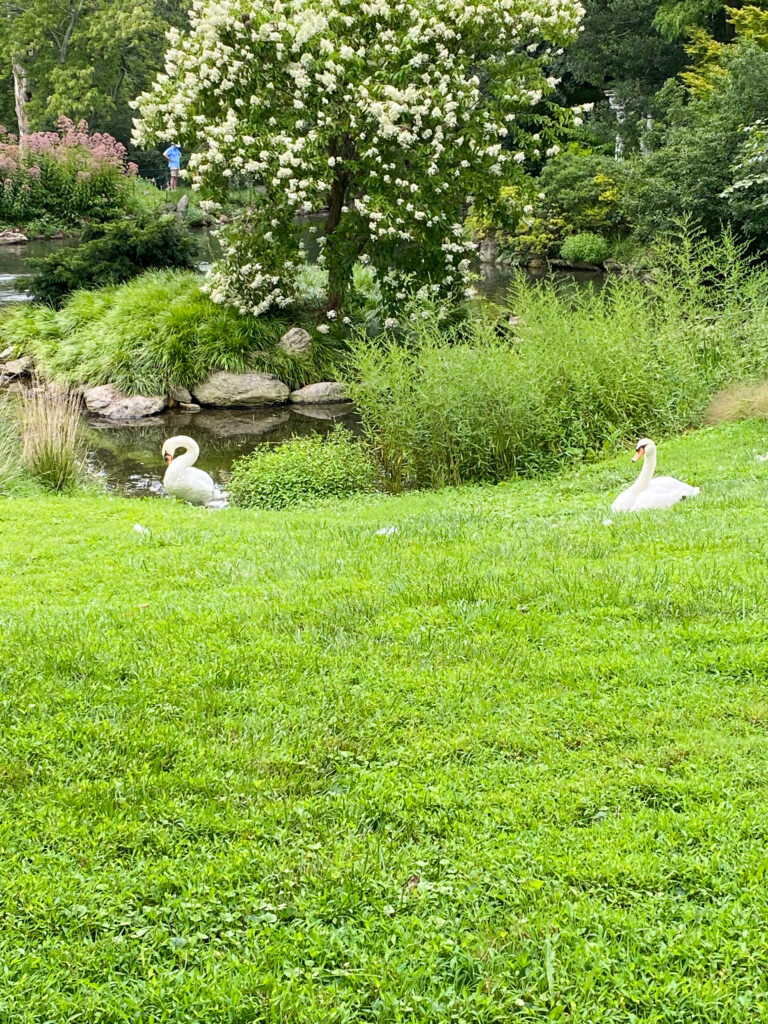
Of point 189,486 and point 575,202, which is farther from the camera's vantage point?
point 575,202

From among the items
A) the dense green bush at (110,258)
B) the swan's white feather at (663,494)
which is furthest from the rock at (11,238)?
the swan's white feather at (663,494)

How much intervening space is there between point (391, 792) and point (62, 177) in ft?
102

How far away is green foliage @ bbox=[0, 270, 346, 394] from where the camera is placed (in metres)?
14.3

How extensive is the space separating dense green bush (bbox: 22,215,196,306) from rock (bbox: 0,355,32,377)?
2647mm

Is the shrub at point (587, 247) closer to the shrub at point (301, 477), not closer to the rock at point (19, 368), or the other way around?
the rock at point (19, 368)

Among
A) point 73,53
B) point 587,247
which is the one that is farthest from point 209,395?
point 73,53

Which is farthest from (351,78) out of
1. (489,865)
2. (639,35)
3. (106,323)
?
(639,35)

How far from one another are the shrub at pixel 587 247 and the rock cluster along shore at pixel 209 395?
13492 millimetres

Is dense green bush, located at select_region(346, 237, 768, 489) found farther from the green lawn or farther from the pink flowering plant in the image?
the pink flowering plant

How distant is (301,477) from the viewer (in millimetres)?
9305

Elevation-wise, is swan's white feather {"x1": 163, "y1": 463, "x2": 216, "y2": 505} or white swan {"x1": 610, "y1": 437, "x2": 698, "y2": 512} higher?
white swan {"x1": 610, "y1": 437, "x2": 698, "y2": 512}

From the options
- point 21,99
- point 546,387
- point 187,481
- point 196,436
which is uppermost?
point 21,99

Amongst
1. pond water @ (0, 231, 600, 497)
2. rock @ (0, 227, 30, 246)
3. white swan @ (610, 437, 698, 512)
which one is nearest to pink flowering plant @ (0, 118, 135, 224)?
rock @ (0, 227, 30, 246)

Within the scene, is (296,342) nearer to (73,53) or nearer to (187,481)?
(187,481)
